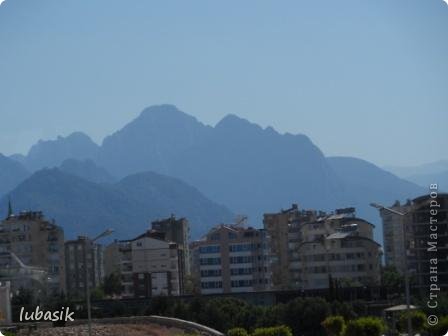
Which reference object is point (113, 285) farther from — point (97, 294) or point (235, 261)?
point (235, 261)

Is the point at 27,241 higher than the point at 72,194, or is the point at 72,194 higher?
the point at 72,194

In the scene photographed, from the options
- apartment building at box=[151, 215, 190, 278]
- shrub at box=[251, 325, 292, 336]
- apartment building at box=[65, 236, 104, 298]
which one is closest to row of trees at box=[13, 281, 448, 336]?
shrub at box=[251, 325, 292, 336]

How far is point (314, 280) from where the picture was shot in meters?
65.9

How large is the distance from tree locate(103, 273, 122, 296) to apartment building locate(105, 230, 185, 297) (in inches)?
15.2

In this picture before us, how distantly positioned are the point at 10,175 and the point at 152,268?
326 feet

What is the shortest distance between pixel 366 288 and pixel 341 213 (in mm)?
27709

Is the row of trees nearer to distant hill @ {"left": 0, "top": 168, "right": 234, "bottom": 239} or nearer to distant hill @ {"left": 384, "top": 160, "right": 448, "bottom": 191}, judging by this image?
distant hill @ {"left": 384, "top": 160, "right": 448, "bottom": 191}

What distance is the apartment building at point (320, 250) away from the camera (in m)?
64.3

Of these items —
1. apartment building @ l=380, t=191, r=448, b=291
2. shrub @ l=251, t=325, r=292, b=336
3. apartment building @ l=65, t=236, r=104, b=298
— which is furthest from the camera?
apartment building @ l=65, t=236, r=104, b=298

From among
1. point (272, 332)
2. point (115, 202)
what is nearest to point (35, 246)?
point (272, 332)

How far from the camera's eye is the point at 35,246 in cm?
7112

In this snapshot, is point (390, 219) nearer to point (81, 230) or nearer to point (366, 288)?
point (366, 288)

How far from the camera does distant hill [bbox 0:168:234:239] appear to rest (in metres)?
158

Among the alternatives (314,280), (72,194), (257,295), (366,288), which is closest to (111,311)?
(257,295)
